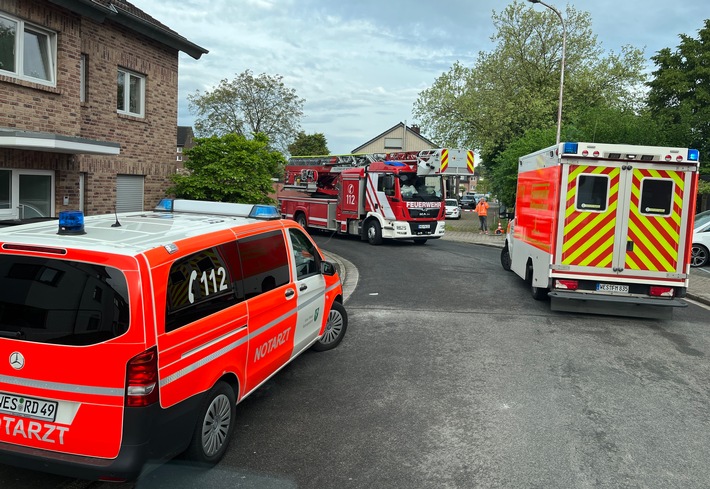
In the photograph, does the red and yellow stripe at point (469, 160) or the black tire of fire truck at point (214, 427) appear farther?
the red and yellow stripe at point (469, 160)

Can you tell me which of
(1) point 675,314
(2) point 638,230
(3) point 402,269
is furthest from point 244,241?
(3) point 402,269

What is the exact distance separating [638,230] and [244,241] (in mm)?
6724

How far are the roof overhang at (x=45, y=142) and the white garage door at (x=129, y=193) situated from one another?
280 centimetres

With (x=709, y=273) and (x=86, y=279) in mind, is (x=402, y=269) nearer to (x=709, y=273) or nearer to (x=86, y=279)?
(x=709, y=273)

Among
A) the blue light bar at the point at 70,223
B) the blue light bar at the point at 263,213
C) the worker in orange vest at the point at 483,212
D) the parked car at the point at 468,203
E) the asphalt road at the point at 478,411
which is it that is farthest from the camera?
the parked car at the point at 468,203

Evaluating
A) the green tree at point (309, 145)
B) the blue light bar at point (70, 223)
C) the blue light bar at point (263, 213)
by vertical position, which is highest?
the green tree at point (309, 145)

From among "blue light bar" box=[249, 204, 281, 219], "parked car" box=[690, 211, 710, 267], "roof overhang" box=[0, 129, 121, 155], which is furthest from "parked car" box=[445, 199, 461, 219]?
"blue light bar" box=[249, 204, 281, 219]

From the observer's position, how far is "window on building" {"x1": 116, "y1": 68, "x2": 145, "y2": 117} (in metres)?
12.6

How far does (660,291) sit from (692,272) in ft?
25.3

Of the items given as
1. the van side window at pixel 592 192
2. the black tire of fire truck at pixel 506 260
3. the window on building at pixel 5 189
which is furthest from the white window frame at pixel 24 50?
the black tire of fire truck at pixel 506 260

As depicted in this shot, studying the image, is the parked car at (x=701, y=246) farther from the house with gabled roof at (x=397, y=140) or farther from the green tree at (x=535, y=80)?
the house with gabled roof at (x=397, y=140)

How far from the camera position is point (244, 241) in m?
4.73

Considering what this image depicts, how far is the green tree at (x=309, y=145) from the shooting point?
70.1 m

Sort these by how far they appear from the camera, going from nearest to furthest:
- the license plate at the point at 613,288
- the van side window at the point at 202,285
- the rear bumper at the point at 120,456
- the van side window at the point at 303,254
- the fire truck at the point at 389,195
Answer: the rear bumper at the point at 120,456 → the van side window at the point at 202,285 → the van side window at the point at 303,254 → the license plate at the point at 613,288 → the fire truck at the point at 389,195
